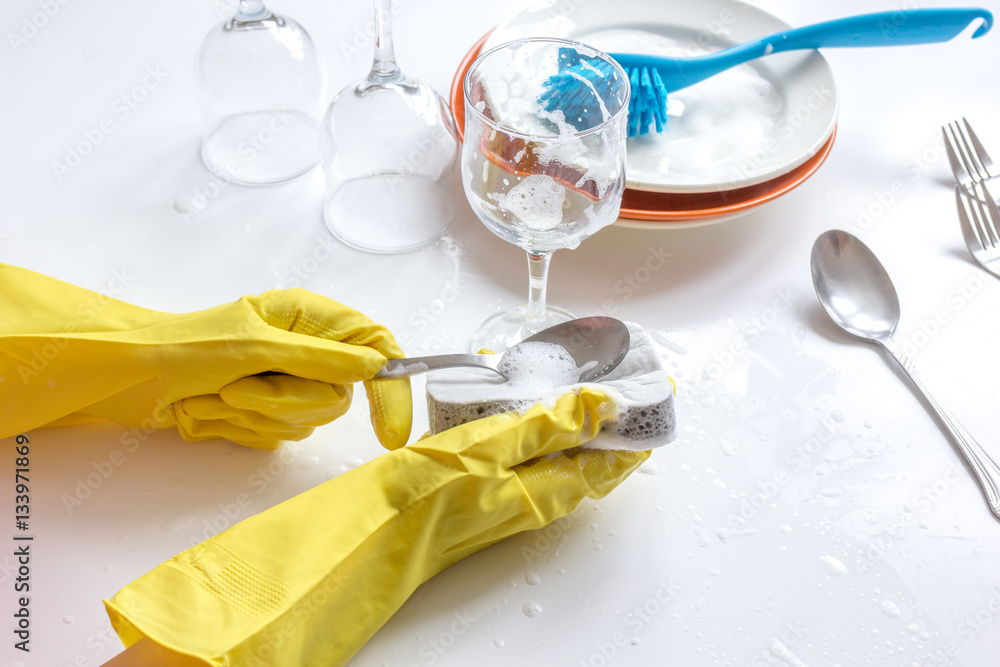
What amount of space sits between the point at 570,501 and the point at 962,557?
0.28m

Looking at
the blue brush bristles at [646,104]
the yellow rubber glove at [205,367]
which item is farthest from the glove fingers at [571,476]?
the blue brush bristles at [646,104]

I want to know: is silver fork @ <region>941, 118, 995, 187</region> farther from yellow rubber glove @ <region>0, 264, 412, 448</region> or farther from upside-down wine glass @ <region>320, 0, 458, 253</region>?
yellow rubber glove @ <region>0, 264, 412, 448</region>

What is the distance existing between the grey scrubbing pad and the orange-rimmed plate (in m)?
0.18

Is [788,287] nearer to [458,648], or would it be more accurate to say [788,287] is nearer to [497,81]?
[497,81]

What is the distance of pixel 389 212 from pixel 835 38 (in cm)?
50

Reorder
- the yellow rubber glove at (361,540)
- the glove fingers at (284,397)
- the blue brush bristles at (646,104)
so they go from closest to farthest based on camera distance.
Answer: the yellow rubber glove at (361,540), the glove fingers at (284,397), the blue brush bristles at (646,104)

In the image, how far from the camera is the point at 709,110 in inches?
33.8

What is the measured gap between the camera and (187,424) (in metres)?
0.59

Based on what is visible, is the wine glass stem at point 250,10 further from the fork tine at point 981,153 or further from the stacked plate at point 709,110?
the fork tine at point 981,153

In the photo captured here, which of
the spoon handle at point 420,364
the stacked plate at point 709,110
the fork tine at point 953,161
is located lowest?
the spoon handle at point 420,364

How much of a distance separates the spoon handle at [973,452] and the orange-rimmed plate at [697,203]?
0.66 feet

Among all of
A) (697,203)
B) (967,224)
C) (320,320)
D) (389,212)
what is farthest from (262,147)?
(967,224)

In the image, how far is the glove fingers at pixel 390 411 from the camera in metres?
0.58

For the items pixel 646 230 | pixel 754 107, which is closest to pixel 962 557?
pixel 646 230
